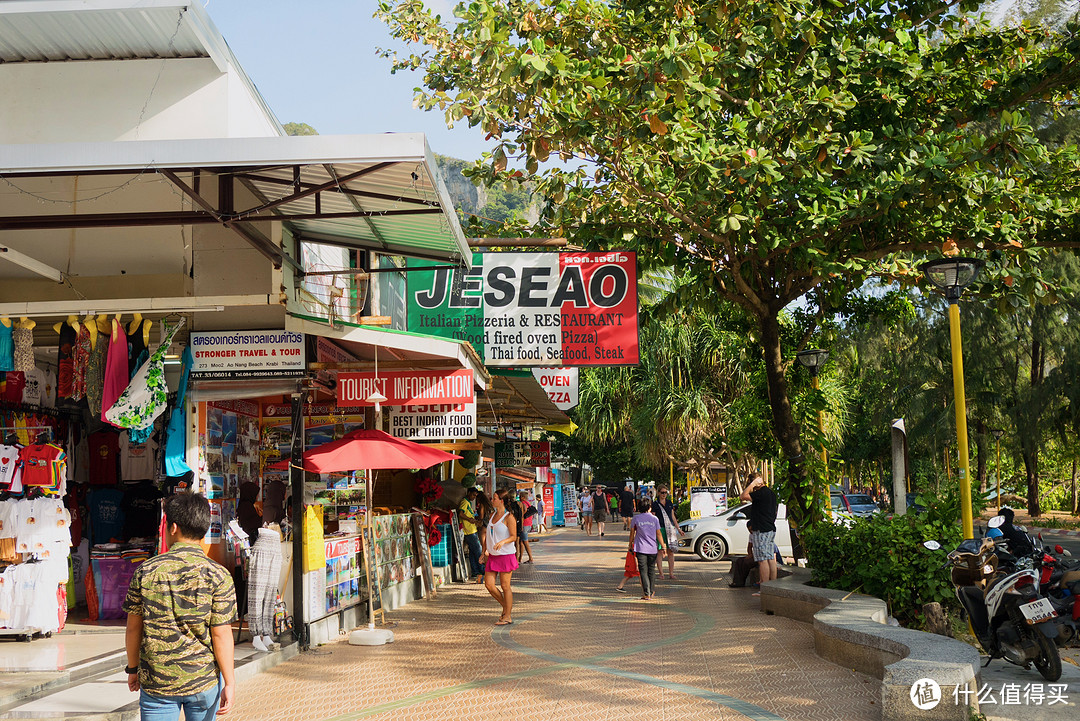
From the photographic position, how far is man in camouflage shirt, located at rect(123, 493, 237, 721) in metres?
4.04

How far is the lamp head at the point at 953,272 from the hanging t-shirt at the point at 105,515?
9.98 meters

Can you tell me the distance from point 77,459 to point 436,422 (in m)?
4.46

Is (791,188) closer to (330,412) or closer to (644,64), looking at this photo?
(644,64)

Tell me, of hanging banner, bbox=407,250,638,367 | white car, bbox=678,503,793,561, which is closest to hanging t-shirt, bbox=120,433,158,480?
hanging banner, bbox=407,250,638,367

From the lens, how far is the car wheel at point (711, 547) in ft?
70.4

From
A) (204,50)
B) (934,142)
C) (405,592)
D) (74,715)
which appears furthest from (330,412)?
(934,142)

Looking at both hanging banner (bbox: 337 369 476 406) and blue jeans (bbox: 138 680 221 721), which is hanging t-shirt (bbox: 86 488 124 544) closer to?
hanging banner (bbox: 337 369 476 406)

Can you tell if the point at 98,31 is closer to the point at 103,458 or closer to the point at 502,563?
the point at 103,458

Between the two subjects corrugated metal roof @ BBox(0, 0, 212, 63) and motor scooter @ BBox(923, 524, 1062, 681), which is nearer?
motor scooter @ BBox(923, 524, 1062, 681)

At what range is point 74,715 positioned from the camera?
6.55m

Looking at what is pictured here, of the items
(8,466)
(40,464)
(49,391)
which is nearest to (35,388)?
(49,391)

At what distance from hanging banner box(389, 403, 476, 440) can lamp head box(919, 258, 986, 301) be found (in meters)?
5.66

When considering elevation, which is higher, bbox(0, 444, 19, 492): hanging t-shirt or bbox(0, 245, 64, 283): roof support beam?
bbox(0, 245, 64, 283): roof support beam

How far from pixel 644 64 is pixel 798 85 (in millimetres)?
3002
